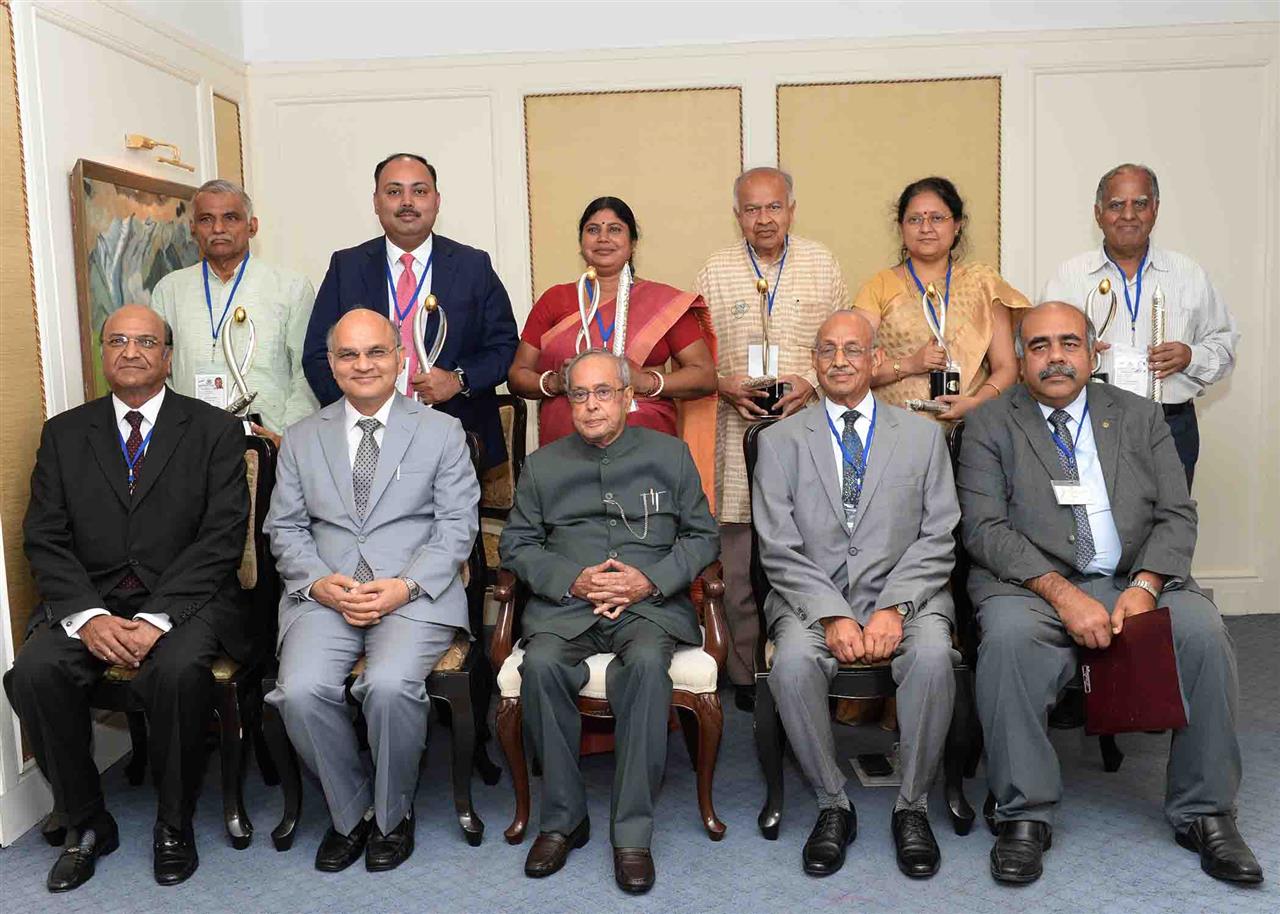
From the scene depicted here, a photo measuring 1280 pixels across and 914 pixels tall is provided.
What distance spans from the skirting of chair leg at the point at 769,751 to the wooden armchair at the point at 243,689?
145cm

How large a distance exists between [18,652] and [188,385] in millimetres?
1058

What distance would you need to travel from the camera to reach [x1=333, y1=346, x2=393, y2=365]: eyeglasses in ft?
11.1

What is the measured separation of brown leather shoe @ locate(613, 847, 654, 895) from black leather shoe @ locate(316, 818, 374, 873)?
0.72 metres

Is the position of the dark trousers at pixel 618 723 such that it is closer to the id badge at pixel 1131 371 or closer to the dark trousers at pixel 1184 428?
the id badge at pixel 1131 371

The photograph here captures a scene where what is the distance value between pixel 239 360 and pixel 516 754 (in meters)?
1.72

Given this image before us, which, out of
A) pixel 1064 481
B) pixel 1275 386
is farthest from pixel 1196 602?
pixel 1275 386

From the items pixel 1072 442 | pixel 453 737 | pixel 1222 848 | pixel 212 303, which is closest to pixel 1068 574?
pixel 1072 442

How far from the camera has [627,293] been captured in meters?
4.06

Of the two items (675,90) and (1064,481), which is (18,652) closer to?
(1064,481)

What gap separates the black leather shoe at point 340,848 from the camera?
3.14 metres

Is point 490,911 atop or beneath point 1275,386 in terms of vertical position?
beneath

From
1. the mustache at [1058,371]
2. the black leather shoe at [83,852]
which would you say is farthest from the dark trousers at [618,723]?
the mustache at [1058,371]

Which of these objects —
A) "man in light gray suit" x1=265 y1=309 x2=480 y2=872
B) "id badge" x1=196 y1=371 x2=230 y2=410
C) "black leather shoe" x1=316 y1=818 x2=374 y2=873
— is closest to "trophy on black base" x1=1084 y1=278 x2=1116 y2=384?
"man in light gray suit" x1=265 y1=309 x2=480 y2=872

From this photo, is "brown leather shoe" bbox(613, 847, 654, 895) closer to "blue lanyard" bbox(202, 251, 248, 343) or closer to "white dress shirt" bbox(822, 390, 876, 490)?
"white dress shirt" bbox(822, 390, 876, 490)
